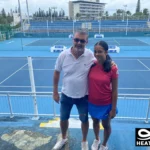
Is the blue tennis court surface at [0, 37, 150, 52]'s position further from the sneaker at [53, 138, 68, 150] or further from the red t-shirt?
the red t-shirt

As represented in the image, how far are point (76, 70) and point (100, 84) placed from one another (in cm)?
43

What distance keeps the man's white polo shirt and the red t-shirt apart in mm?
99

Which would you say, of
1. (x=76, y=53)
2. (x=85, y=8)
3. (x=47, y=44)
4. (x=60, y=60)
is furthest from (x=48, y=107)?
(x=85, y=8)

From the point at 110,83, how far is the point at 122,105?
391 centimetres

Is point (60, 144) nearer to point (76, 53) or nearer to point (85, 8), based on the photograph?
point (76, 53)

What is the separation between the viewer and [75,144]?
359cm

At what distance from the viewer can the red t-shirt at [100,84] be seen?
266cm

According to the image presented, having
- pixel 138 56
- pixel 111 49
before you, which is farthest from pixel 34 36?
pixel 138 56

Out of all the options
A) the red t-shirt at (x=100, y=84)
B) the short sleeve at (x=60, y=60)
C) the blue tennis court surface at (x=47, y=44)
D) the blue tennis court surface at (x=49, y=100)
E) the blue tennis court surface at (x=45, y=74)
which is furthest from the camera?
the blue tennis court surface at (x=47, y=44)

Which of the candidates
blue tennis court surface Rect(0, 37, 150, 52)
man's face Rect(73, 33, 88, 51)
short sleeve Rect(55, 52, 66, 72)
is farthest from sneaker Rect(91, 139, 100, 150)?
blue tennis court surface Rect(0, 37, 150, 52)

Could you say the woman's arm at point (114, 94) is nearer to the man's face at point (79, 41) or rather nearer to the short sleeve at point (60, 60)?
the man's face at point (79, 41)

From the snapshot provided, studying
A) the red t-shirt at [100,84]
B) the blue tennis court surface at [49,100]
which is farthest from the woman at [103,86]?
the blue tennis court surface at [49,100]

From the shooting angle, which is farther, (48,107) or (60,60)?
(48,107)

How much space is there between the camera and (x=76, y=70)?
9.34 ft
